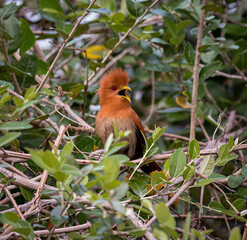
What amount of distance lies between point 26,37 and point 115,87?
3.32ft

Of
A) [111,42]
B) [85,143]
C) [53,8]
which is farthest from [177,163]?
[53,8]

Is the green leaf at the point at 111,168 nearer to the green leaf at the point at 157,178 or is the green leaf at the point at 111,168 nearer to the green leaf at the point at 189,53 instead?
the green leaf at the point at 157,178

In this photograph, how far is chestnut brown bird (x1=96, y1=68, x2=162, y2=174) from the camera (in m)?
3.69

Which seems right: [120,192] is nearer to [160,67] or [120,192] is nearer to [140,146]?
[140,146]

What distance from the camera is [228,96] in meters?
5.14

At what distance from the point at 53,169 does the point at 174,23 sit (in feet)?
8.55

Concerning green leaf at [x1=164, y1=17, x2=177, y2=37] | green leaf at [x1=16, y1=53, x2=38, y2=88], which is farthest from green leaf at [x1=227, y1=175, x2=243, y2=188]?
green leaf at [x1=16, y1=53, x2=38, y2=88]

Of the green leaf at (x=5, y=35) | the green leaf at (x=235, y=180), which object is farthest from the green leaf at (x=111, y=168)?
the green leaf at (x=5, y=35)

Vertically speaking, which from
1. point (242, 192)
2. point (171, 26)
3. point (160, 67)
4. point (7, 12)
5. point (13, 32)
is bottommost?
point (242, 192)

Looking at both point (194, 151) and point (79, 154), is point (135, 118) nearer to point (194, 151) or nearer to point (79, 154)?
point (79, 154)

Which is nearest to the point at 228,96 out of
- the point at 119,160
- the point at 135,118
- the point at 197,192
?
the point at 135,118

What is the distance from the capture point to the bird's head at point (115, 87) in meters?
3.83

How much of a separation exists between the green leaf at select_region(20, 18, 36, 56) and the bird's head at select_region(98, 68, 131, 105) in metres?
0.84

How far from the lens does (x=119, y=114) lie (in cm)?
378
